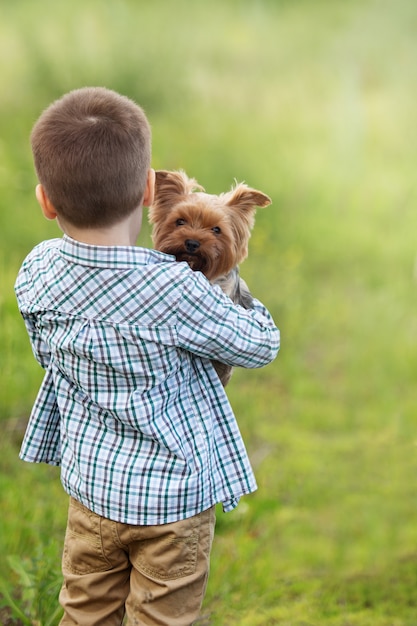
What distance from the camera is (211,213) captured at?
6.08 feet

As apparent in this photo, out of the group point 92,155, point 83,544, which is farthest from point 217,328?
point 83,544

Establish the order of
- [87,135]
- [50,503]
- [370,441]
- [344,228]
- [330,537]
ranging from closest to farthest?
[87,135] → [50,503] → [330,537] → [370,441] → [344,228]

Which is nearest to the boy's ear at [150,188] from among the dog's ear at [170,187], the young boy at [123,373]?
the young boy at [123,373]

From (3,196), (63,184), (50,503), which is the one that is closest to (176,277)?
(63,184)

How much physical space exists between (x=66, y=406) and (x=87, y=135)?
60 cm

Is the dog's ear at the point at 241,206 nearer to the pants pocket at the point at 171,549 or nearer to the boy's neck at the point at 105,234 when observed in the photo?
the boy's neck at the point at 105,234

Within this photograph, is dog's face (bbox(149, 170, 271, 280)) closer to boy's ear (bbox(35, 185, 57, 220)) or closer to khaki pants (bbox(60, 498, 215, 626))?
boy's ear (bbox(35, 185, 57, 220))

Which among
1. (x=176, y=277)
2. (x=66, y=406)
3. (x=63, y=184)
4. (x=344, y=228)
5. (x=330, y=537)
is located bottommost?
(x=330, y=537)

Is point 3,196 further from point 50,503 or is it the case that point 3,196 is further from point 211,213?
point 211,213

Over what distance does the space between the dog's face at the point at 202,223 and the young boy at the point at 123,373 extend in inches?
3.1

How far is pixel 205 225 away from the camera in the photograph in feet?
6.08

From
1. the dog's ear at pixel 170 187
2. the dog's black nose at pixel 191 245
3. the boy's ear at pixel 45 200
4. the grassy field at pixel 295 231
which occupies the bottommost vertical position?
the grassy field at pixel 295 231

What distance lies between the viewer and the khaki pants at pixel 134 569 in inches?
73.7

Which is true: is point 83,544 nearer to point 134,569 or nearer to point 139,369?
point 134,569
